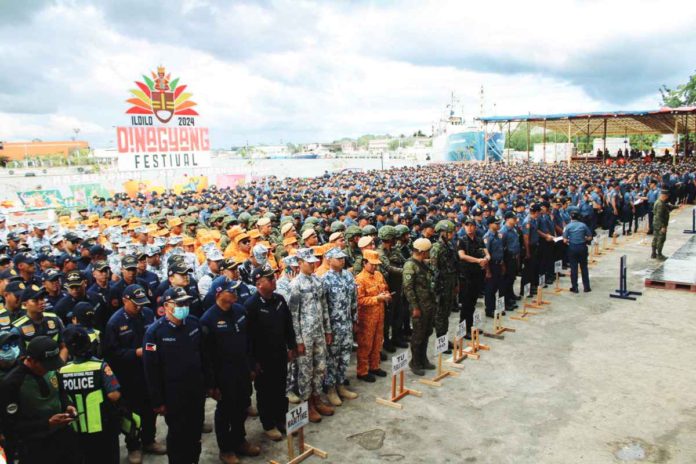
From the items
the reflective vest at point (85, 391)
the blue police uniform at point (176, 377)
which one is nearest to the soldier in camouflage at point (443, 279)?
the blue police uniform at point (176, 377)

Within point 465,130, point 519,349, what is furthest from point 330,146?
point 519,349

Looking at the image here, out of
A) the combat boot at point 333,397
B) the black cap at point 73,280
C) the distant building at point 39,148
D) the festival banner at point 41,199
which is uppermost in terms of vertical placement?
the distant building at point 39,148

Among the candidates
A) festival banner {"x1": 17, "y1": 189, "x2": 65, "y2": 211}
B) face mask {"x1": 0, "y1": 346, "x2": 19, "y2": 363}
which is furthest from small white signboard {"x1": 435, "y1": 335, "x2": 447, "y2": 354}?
festival banner {"x1": 17, "y1": 189, "x2": 65, "y2": 211}

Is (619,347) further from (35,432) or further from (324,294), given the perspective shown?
(35,432)

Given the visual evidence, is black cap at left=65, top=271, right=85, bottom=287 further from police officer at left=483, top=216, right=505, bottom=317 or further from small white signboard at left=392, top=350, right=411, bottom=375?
police officer at left=483, top=216, right=505, bottom=317

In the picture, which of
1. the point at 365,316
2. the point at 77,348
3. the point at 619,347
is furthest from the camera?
the point at 619,347

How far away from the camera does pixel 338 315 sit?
5.98 meters

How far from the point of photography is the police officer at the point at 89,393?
3.72 meters

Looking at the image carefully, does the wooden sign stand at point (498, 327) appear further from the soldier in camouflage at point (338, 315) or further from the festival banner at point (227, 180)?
the festival banner at point (227, 180)

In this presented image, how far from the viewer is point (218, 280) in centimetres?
510

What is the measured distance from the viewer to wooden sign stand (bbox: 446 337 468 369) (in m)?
7.30

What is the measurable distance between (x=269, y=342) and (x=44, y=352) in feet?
7.16

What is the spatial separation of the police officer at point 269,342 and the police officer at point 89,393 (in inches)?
59.7

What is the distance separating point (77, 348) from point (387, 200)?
11824mm
